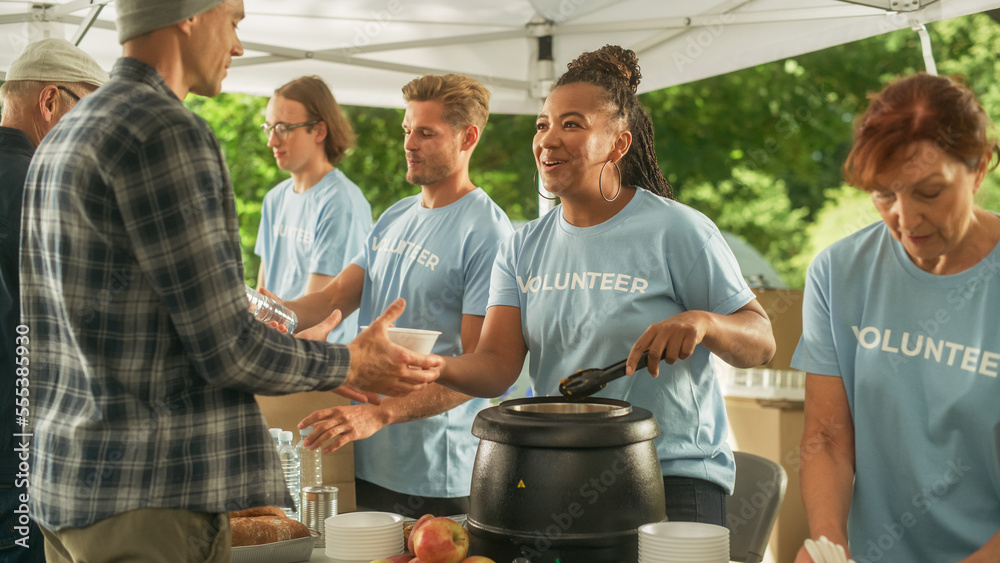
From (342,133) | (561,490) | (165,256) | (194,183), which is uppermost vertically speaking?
(342,133)

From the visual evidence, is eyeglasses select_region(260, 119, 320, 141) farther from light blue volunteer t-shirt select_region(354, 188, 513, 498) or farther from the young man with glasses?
light blue volunteer t-shirt select_region(354, 188, 513, 498)

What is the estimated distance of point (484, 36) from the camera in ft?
15.1

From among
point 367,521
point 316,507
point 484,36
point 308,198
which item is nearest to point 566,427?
point 367,521

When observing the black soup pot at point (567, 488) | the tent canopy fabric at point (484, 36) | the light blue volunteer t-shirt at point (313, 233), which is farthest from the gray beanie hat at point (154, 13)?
the tent canopy fabric at point (484, 36)

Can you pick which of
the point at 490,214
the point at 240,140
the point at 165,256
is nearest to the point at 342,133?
the point at 490,214

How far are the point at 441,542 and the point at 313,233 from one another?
2.67m

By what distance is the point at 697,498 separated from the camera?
7.34 feet

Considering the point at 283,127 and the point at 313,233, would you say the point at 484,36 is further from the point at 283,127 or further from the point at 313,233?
the point at 313,233

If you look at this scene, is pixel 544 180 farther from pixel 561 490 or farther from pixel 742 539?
pixel 742 539

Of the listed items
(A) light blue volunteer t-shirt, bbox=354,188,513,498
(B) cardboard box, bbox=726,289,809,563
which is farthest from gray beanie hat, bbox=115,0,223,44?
(B) cardboard box, bbox=726,289,809,563

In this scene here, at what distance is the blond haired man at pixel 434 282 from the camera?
3.14 meters

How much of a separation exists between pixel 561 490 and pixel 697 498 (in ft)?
2.30

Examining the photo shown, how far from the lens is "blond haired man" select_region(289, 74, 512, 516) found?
314cm

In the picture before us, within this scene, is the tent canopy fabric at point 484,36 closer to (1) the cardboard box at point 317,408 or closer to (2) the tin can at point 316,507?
(1) the cardboard box at point 317,408
